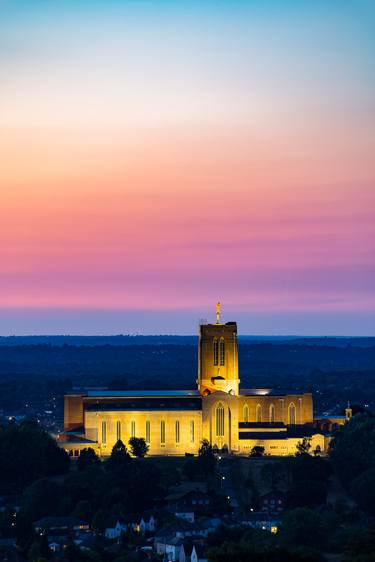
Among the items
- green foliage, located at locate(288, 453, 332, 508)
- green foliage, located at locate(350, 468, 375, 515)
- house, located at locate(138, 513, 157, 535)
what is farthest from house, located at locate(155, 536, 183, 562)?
green foliage, located at locate(350, 468, 375, 515)

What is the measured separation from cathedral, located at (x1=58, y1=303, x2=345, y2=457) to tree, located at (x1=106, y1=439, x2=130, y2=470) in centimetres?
585

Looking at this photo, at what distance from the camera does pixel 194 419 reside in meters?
158

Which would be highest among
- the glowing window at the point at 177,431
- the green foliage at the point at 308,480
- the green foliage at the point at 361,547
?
the glowing window at the point at 177,431

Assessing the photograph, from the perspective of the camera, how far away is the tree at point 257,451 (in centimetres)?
15700

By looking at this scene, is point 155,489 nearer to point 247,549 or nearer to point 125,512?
point 125,512

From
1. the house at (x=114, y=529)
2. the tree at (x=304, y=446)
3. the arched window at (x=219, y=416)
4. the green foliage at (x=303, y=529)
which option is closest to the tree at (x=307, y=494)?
the tree at (x=304, y=446)

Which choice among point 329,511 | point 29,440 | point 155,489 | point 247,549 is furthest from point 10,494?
point 247,549

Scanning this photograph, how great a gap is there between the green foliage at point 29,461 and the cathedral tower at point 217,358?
1517 centimetres

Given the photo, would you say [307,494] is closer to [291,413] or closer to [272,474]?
[272,474]

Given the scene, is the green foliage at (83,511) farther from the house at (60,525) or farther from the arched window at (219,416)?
the arched window at (219,416)

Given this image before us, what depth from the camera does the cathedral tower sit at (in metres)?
164

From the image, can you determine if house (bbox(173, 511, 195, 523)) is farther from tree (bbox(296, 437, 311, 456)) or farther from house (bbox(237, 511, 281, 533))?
tree (bbox(296, 437, 311, 456))

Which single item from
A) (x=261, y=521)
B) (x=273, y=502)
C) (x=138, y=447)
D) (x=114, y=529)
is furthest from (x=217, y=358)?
(x=114, y=529)

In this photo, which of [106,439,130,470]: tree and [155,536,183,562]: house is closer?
[155,536,183,562]: house
